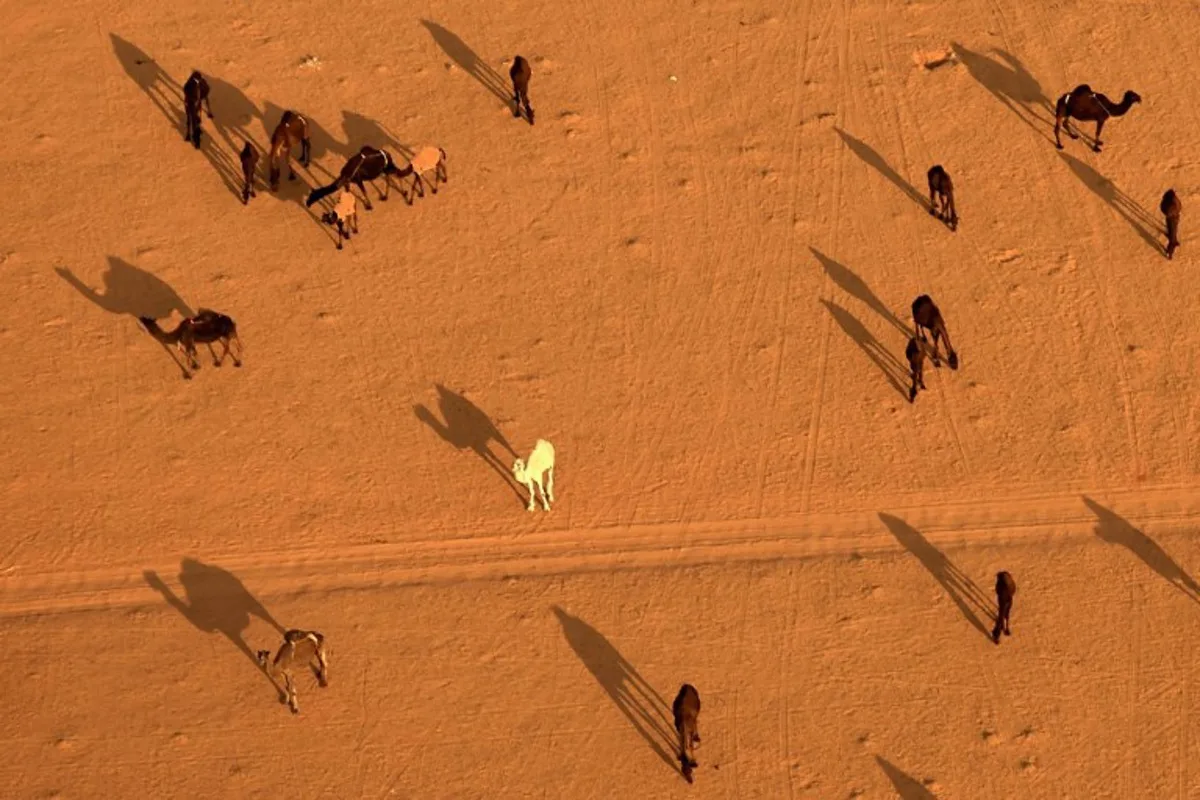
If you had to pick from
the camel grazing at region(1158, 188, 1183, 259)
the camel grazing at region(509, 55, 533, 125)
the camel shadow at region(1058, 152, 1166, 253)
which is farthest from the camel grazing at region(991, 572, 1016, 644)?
the camel grazing at region(509, 55, 533, 125)

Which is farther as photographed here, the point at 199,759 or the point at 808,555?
the point at 808,555

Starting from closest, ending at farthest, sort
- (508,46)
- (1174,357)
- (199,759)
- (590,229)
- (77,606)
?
(199,759) → (77,606) → (1174,357) → (590,229) → (508,46)

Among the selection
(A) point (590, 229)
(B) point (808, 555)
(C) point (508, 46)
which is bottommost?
(B) point (808, 555)

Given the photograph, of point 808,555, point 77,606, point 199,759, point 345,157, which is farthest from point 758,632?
point 345,157

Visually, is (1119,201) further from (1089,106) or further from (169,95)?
(169,95)

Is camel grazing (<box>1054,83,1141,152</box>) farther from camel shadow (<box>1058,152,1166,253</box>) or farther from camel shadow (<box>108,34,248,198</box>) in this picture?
camel shadow (<box>108,34,248,198</box>)

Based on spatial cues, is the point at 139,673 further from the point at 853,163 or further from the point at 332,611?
the point at 853,163

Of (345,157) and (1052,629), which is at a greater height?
(345,157)

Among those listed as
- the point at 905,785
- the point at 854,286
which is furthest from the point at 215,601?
the point at 854,286

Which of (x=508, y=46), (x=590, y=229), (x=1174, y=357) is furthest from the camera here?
(x=508, y=46)
